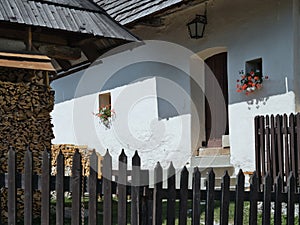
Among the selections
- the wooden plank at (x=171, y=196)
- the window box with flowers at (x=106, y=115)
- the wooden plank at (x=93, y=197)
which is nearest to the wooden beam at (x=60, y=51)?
the window box with flowers at (x=106, y=115)

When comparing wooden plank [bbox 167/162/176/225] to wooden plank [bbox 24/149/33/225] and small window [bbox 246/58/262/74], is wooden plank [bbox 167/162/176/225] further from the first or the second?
small window [bbox 246/58/262/74]

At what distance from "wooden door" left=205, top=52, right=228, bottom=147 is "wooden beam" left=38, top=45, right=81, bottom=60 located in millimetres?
3282

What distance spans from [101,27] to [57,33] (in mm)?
705

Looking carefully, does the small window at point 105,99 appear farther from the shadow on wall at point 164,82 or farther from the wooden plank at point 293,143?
the wooden plank at point 293,143

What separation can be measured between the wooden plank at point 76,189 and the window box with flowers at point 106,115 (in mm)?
8645

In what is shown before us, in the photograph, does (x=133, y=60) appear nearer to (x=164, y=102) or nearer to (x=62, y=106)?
(x=164, y=102)

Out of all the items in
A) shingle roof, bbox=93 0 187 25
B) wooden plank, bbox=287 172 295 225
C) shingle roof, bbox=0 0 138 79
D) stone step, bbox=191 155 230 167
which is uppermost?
shingle roof, bbox=93 0 187 25

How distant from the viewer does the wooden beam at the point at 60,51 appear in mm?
8055

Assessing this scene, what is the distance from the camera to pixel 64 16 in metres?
7.75

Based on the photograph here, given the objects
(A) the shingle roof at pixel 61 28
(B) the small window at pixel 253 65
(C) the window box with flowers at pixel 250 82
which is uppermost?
(A) the shingle roof at pixel 61 28

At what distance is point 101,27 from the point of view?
7938 mm

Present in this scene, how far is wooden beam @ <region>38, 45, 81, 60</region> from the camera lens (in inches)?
317

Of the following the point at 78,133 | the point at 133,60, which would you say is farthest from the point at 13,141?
the point at 78,133

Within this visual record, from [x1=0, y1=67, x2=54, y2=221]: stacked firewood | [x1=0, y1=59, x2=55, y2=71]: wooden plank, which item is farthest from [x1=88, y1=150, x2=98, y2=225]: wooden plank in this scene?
[x1=0, y1=59, x2=55, y2=71]: wooden plank
